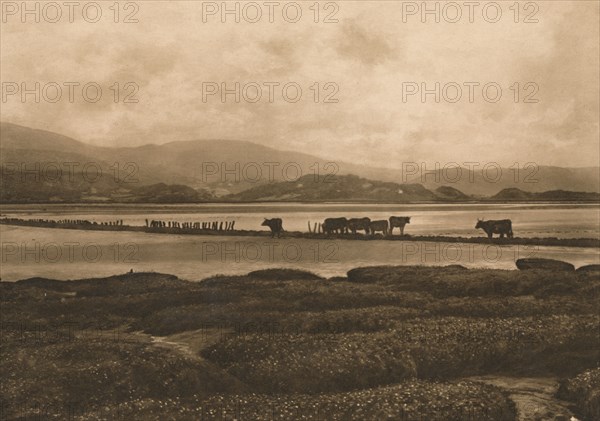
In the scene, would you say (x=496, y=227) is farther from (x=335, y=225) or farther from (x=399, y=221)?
(x=335, y=225)

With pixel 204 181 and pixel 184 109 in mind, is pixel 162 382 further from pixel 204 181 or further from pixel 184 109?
pixel 184 109

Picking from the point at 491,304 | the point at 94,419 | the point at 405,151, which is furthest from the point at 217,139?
the point at 491,304

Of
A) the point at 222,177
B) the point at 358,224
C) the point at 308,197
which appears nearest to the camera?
the point at 222,177

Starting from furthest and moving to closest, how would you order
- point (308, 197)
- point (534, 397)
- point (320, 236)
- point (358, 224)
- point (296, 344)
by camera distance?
point (358, 224) < point (320, 236) < point (308, 197) < point (296, 344) < point (534, 397)

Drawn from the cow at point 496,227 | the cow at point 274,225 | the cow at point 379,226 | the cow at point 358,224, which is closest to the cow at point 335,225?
the cow at point 358,224

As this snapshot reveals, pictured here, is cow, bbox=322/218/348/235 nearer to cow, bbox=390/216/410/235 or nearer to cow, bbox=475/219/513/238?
cow, bbox=390/216/410/235

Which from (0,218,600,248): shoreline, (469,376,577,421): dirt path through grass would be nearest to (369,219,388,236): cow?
(0,218,600,248): shoreline

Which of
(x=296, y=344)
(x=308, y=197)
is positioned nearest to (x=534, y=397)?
(x=296, y=344)
